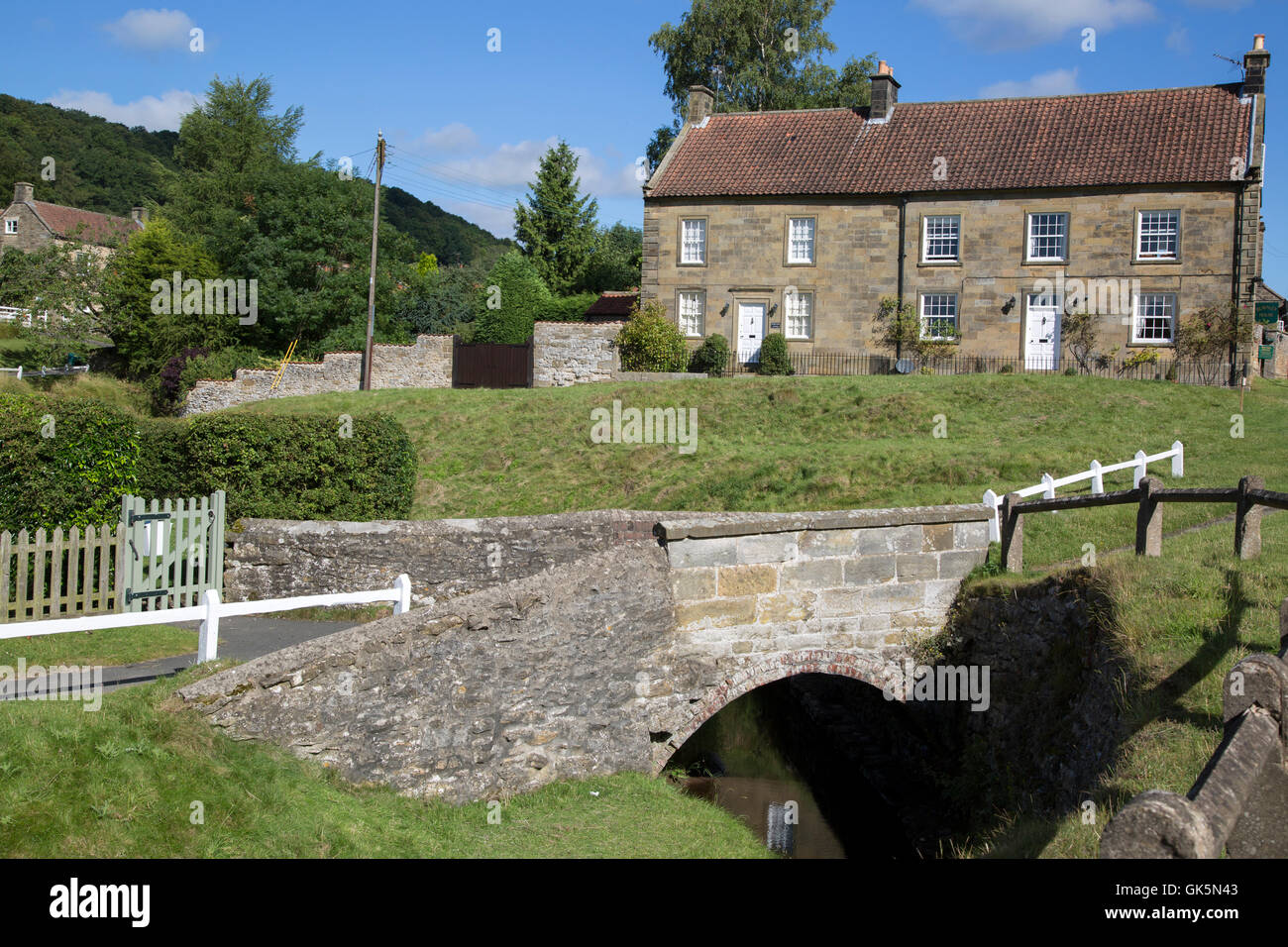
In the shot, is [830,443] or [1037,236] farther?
[1037,236]

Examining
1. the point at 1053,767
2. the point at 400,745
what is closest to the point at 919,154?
the point at 1053,767

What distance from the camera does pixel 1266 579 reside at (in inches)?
350

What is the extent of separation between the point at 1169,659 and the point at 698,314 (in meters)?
27.7

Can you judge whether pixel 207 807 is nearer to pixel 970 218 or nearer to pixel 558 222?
pixel 970 218

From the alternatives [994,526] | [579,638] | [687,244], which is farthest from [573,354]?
[579,638]

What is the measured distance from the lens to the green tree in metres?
52.6

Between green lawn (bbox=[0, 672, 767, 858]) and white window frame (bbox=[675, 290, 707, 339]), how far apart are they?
1058 inches

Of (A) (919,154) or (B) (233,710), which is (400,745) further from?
(A) (919,154)

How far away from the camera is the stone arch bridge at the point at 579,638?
812 centimetres

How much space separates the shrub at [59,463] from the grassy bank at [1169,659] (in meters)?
11.2

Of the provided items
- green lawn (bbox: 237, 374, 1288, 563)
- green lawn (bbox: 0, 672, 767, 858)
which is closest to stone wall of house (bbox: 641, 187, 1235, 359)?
green lawn (bbox: 237, 374, 1288, 563)

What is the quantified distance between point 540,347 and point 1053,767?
84.3 feet

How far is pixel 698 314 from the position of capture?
34.8 meters
